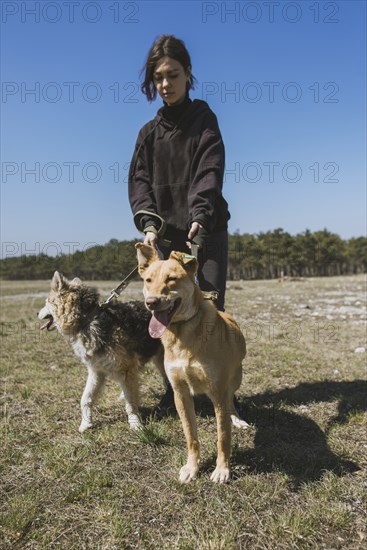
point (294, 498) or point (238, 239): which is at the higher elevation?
point (238, 239)

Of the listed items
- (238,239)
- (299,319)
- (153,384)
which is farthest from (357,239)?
(153,384)

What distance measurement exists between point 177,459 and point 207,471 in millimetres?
334

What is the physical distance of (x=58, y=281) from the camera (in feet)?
17.9

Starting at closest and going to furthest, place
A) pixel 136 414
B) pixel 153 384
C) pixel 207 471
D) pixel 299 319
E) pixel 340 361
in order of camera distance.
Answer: pixel 207 471, pixel 136 414, pixel 153 384, pixel 340 361, pixel 299 319

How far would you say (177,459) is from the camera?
13.3ft

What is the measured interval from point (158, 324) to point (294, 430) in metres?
2.66

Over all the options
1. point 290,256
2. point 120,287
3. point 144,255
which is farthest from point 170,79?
point 290,256

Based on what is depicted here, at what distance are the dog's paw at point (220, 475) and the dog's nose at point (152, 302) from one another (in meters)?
1.78

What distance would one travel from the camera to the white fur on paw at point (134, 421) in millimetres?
4920

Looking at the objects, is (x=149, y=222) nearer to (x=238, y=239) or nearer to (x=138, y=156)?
(x=138, y=156)

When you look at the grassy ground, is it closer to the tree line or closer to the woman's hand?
the woman's hand

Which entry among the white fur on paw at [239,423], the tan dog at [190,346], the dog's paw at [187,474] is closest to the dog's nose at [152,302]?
the tan dog at [190,346]

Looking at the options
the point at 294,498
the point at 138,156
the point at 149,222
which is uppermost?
the point at 138,156

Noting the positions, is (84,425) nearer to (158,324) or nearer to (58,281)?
(58,281)
